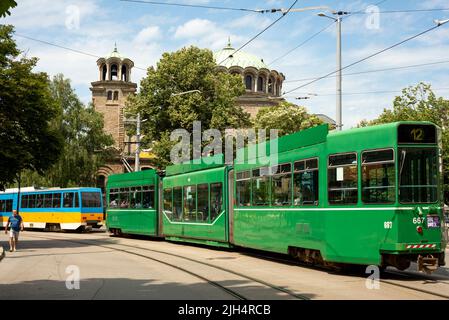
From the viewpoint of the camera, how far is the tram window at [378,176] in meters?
10.7

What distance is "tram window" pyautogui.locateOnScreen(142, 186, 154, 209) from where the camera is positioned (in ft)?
78.2

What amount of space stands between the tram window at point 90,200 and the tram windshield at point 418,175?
84.4 feet

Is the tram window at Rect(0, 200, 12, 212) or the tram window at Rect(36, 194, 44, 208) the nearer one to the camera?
the tram window at Rect(36, 194, 44, 208)

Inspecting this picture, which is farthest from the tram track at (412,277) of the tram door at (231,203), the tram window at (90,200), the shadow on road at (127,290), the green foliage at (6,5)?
the tram window at (90,200)

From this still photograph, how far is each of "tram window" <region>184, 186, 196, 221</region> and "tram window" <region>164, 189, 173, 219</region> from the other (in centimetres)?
154

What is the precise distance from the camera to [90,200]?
3406cm

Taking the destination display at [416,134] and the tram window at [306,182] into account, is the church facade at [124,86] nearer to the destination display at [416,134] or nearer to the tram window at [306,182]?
the tram window at [306,182]

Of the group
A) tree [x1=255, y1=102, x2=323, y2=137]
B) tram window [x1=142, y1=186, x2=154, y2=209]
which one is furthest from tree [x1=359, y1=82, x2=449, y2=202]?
tram window [x1=142, y1=186, x2=154, y2=209]

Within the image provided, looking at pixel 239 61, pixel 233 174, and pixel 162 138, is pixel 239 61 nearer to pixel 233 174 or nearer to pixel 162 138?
pixel 162 138

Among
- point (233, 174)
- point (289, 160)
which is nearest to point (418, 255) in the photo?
point (289, 160)

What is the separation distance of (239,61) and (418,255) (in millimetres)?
70433

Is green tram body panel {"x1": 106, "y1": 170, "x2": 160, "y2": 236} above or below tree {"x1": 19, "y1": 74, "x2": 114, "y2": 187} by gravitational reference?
below

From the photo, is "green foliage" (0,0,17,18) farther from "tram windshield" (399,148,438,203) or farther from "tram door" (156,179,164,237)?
"tram door" (156,179,164,237)
